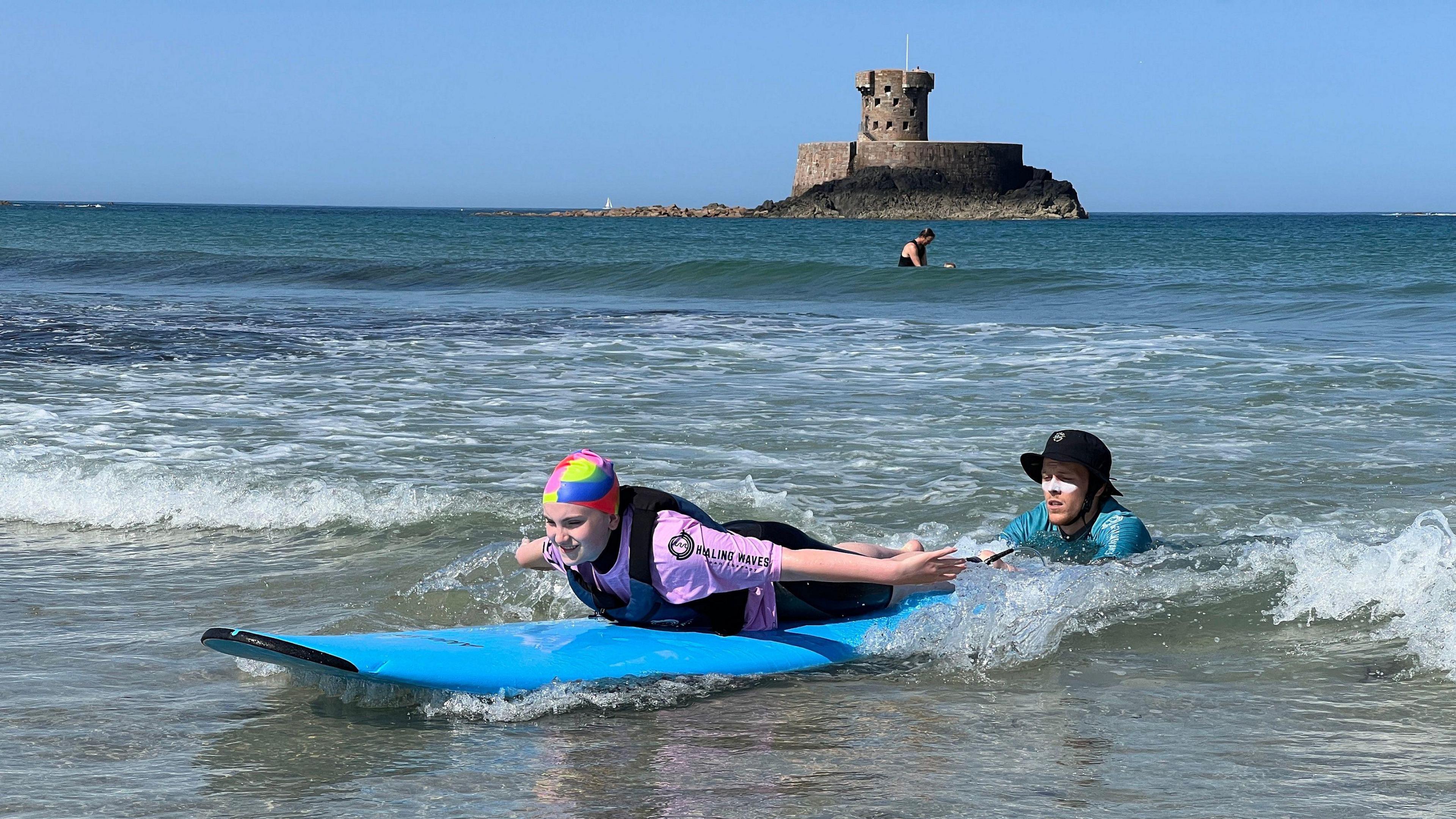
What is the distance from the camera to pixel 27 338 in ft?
50.2

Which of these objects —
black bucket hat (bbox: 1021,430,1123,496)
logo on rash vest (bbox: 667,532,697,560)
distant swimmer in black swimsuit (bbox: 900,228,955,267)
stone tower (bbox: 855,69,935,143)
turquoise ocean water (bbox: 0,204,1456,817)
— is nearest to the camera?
turquoise ocean water (bbox: 0,204,1456,817)

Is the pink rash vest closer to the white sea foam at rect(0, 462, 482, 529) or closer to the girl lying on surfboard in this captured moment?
the girl lying on surfboard

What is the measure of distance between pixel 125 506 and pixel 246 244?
133ft

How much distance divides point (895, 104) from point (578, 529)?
82.1 m

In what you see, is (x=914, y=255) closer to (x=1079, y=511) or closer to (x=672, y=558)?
(x=1079, y=511)

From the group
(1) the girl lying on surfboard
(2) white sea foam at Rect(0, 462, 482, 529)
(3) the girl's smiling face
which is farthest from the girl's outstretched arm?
(2) white sea foam at Rect(0, 462, 482, 529)

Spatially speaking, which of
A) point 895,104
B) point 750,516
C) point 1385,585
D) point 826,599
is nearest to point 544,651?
point 826,599

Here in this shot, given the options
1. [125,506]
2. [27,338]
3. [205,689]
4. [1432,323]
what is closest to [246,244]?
[27,338]

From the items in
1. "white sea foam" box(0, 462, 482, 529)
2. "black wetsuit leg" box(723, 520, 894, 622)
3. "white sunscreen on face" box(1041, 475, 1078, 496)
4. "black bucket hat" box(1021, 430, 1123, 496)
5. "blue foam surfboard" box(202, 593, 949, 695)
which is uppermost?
"black bucket hat" box(1021, 430, 1123, 496)

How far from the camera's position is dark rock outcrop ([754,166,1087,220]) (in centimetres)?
8400

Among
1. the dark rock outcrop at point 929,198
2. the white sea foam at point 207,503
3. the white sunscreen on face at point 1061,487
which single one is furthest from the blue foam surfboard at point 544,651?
the dark rock outcrop at point 929,198

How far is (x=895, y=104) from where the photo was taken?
274 feet

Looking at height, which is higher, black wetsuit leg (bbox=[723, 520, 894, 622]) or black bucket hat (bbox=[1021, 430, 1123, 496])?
black bucket hat (bbox=[1021, 430, 1123, 496])

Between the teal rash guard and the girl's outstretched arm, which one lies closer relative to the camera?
the girl's outstretched arm
